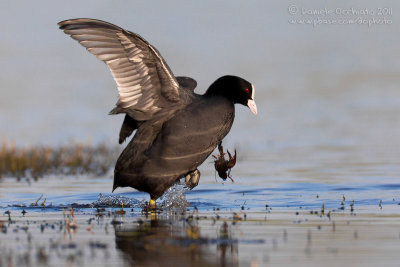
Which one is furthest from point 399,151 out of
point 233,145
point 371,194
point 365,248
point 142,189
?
point 365,248

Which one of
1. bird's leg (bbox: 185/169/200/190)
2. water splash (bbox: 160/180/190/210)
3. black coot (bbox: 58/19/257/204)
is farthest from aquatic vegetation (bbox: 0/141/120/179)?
black coot (bbox: 58/19/257/204)

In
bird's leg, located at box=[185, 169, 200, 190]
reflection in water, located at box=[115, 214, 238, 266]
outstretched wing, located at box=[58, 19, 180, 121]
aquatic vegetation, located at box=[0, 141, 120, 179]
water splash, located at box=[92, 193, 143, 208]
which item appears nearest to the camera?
reflection in water, located at box=[115, 214, 238, 266]

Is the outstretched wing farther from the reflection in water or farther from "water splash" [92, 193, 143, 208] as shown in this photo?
the reflection in water

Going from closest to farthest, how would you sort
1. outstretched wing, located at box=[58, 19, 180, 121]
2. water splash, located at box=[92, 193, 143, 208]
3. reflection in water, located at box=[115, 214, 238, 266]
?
reflection in water, located at box=[115, 214, 238, 266] → outstretched wing, located at box=[58, 19, 180, 121] → water splash, located at box=[92, 193, 143, 208]

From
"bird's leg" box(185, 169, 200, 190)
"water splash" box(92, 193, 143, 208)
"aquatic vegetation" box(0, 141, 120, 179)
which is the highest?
"aquatic vegetation" box(0, 141, 120, 179)

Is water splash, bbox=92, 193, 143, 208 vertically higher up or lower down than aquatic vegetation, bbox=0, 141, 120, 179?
lower down

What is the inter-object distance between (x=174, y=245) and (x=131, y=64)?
10.0ft

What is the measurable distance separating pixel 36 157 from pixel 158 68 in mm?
7442

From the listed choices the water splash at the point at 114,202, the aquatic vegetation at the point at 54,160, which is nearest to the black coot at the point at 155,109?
A: the water splash at the point at 114,202

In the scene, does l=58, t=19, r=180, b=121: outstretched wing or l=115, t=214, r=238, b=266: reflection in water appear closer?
l=115, t=214, r=238, b=266: reflection in water

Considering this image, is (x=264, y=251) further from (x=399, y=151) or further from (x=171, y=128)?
(x=399, y=151)

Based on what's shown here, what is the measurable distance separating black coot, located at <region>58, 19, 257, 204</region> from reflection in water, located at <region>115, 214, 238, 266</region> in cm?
136

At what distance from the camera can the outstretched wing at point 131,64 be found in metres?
8.57

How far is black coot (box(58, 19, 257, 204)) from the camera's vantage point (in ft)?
28.3
